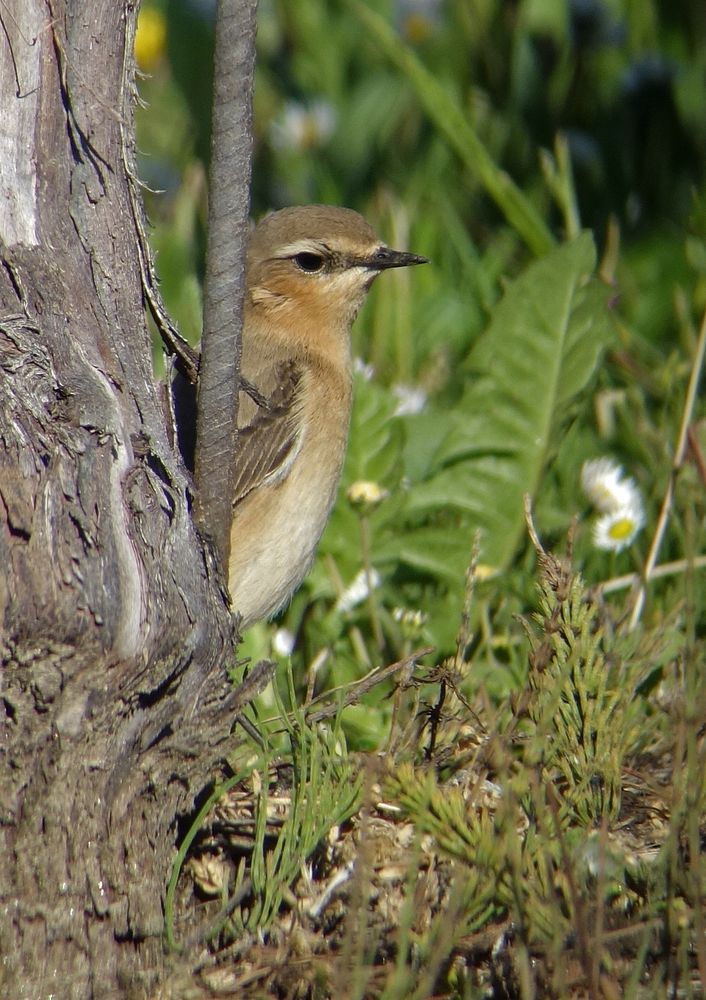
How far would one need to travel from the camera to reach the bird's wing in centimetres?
Answer: 452

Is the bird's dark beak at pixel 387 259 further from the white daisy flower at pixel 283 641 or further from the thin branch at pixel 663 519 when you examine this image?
the white daisy flower at pixel 283 641

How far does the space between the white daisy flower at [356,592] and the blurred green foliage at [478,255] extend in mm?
11

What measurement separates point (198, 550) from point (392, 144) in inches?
219

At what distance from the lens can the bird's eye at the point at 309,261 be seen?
497cm

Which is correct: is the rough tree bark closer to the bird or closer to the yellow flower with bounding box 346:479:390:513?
the bird

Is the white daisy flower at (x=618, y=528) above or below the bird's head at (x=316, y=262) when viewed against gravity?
below

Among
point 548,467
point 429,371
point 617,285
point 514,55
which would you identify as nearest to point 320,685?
point 548,467

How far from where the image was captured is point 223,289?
3.40 metres

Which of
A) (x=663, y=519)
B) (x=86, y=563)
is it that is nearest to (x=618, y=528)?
(x=663, y=519)

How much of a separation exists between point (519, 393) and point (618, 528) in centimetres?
67

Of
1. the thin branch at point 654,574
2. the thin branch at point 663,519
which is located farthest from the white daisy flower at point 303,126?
the thin branch at point 654,574

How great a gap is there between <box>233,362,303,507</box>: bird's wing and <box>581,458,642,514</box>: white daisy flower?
147cm

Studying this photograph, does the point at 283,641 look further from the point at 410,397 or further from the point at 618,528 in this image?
the point at 410,397

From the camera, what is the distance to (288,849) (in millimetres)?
2969
